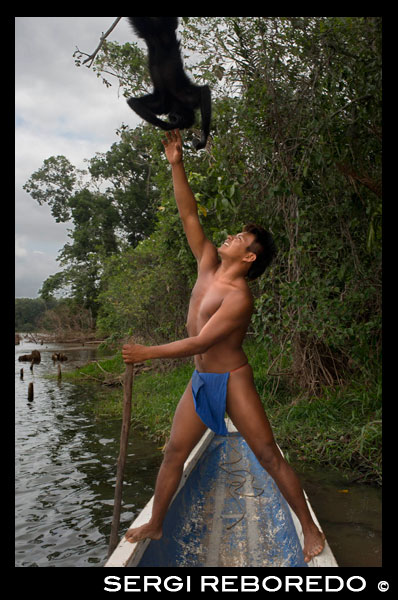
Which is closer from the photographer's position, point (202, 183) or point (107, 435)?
point (202, 183)

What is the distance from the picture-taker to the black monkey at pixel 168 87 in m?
3.07

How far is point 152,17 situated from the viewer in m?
3.02

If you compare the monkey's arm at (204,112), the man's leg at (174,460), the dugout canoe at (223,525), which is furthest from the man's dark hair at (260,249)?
the dugout canoe at (223,525)

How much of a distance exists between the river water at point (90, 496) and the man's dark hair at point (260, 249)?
213 centimetres

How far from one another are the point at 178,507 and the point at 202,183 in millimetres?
Answer: 4786

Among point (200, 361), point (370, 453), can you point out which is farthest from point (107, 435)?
point (200, 361)

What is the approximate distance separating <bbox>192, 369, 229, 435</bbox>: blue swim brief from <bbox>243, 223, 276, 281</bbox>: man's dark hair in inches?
26.5

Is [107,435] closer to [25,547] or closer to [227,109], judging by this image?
[25,547]

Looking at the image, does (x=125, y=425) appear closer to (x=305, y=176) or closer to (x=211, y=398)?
(x=211, y=398)

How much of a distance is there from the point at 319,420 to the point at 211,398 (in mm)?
3606

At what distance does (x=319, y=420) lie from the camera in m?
6.13

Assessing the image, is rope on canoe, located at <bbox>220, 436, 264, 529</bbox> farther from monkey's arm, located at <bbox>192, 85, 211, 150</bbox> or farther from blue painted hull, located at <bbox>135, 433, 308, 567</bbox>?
monkey's arm, located at <bbox>192, 85, 211, 150</bbox>

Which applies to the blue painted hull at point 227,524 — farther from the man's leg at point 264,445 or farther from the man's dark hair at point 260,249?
the man's dark hair at point 260,249
